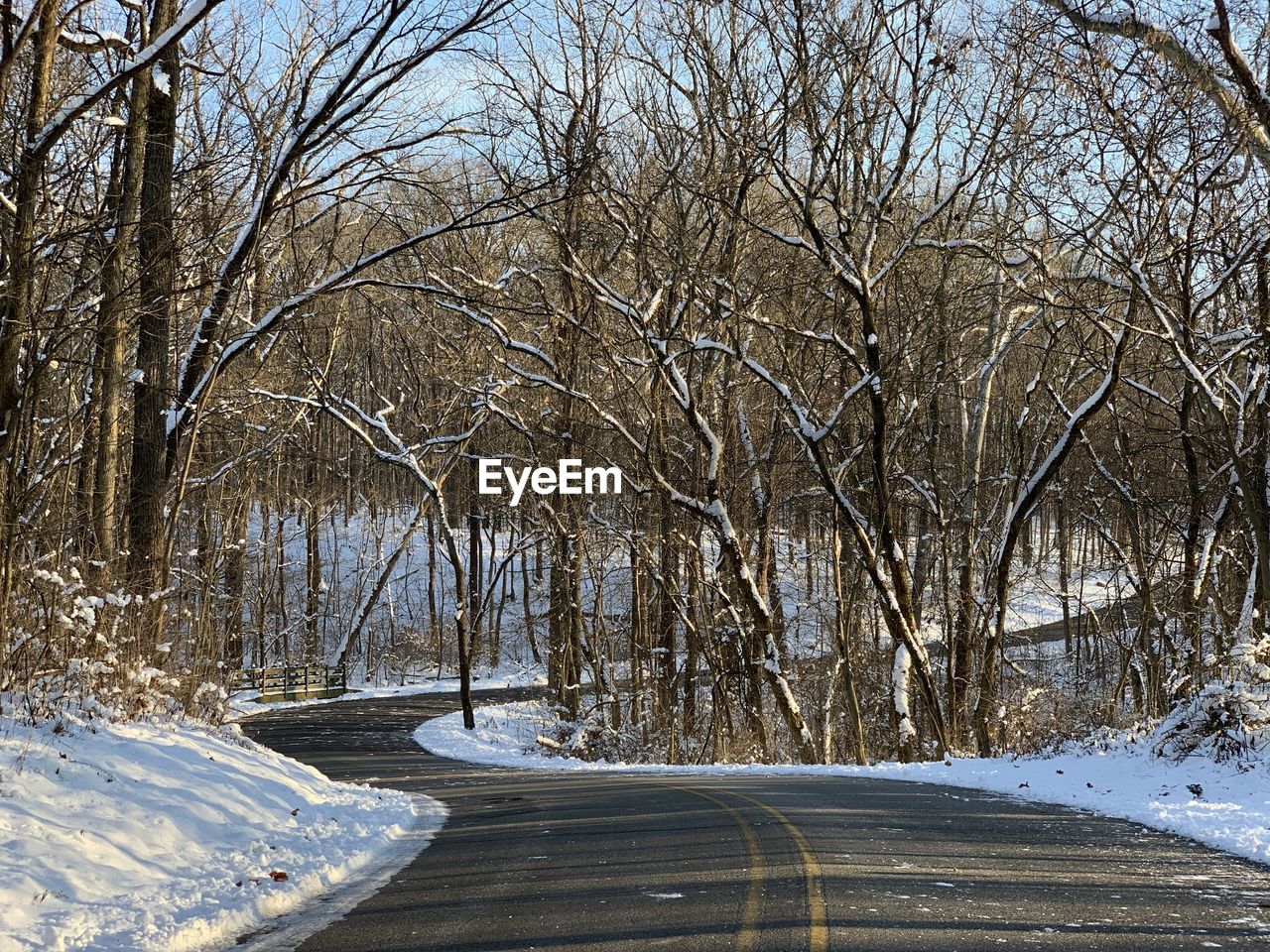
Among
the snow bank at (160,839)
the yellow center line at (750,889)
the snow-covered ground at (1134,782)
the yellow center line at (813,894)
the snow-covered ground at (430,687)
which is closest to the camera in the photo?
the yellow center line at (813,894)

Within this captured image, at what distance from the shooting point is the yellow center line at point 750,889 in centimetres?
595

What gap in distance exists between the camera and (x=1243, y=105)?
43.7 feet

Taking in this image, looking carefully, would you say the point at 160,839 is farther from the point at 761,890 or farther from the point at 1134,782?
the point at 1134,782

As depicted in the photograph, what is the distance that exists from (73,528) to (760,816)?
7.78m

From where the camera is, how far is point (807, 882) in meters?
7.27

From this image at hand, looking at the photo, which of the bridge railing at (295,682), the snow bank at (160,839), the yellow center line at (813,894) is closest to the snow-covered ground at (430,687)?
the bridge railing at (295,682)

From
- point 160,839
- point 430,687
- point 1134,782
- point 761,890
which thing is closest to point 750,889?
point 761,890

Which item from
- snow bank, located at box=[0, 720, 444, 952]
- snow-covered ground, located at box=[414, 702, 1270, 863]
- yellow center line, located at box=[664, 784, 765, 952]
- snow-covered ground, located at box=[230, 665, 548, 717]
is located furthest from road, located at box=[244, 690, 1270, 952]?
snow-covered ground, located at box=[230, 665, 548, 717]

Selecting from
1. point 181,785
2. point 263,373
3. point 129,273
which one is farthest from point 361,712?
point 181,785

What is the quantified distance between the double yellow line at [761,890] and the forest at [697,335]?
18.5 feet

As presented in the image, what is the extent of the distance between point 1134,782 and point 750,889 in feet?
22.7

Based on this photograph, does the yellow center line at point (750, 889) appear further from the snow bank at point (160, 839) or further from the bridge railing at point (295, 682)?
the bridge railing at point (295, 682)

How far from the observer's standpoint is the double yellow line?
589 centimetres

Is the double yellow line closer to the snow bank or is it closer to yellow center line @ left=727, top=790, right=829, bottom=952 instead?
yellow center line @ left=727, top=790, right=829, bottom=952
